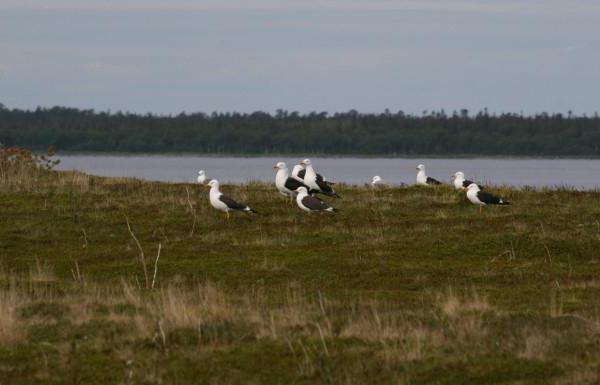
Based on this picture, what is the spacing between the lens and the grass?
13.1 meters

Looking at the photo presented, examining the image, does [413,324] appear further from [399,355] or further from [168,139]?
[168,139]

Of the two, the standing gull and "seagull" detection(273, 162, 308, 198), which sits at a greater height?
"seagull" detection(273, 162, 308, 198)

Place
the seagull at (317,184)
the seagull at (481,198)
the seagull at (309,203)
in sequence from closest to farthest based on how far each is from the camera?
the seagull at (309,203) < the seagull at (481,198) < the seagull at (317,184)

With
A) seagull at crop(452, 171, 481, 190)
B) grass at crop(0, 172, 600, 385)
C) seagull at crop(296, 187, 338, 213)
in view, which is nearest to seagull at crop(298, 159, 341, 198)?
grass at crop(0, 172, 600, 385)

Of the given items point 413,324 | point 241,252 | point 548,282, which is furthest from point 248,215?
point 413,324

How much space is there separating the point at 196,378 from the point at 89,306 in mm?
4275

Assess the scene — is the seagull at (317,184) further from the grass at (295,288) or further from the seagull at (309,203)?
the seagull at (309,203)

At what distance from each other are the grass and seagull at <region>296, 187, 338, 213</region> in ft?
0.87

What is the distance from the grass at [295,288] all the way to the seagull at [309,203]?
0.27 metres

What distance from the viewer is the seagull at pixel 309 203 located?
27375mm

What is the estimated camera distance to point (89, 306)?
1666 centimetres

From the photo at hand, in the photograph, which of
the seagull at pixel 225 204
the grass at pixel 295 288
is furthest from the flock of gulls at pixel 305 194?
the grass at pixel 295 288

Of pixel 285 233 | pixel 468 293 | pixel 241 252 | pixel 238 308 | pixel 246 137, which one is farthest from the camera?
pixel 246 137

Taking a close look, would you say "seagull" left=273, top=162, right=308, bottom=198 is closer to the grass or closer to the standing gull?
the grass
